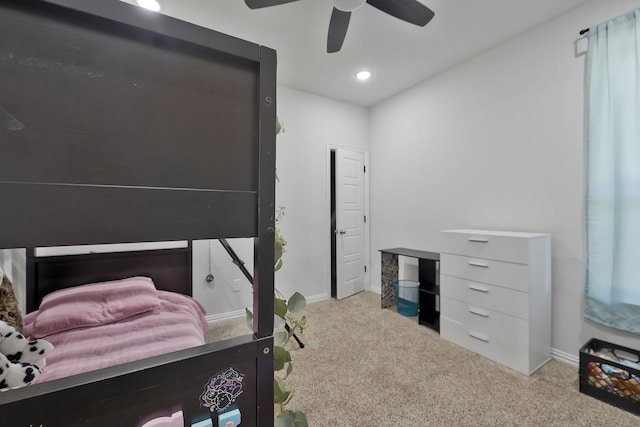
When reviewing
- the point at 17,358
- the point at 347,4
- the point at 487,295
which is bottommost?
the point at 487,295

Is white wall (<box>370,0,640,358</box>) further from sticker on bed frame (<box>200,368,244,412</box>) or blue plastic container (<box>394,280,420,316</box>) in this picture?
sticker on bed frame (<box>200,368,244,412</box>)

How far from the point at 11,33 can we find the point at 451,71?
340cm

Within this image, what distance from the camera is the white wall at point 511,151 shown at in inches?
81.4

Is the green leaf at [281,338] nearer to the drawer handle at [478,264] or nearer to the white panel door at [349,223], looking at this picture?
the drawer handle at [478,264]

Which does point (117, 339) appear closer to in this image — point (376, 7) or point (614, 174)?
point (376, 7)

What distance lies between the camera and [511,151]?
8.00 ft

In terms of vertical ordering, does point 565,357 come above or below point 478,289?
below

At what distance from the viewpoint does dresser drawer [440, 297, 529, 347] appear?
1978 mm

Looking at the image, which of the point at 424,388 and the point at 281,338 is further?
the point at 424,388

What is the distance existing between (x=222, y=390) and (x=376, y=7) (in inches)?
85.7

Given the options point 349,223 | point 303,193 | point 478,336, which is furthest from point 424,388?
point 303,193

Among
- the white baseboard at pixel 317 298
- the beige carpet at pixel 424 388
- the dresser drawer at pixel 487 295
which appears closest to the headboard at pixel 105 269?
the beige carpet at pixel 424 388

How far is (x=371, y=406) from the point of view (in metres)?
1.63

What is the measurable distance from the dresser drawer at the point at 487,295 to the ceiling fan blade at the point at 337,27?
2.19m
